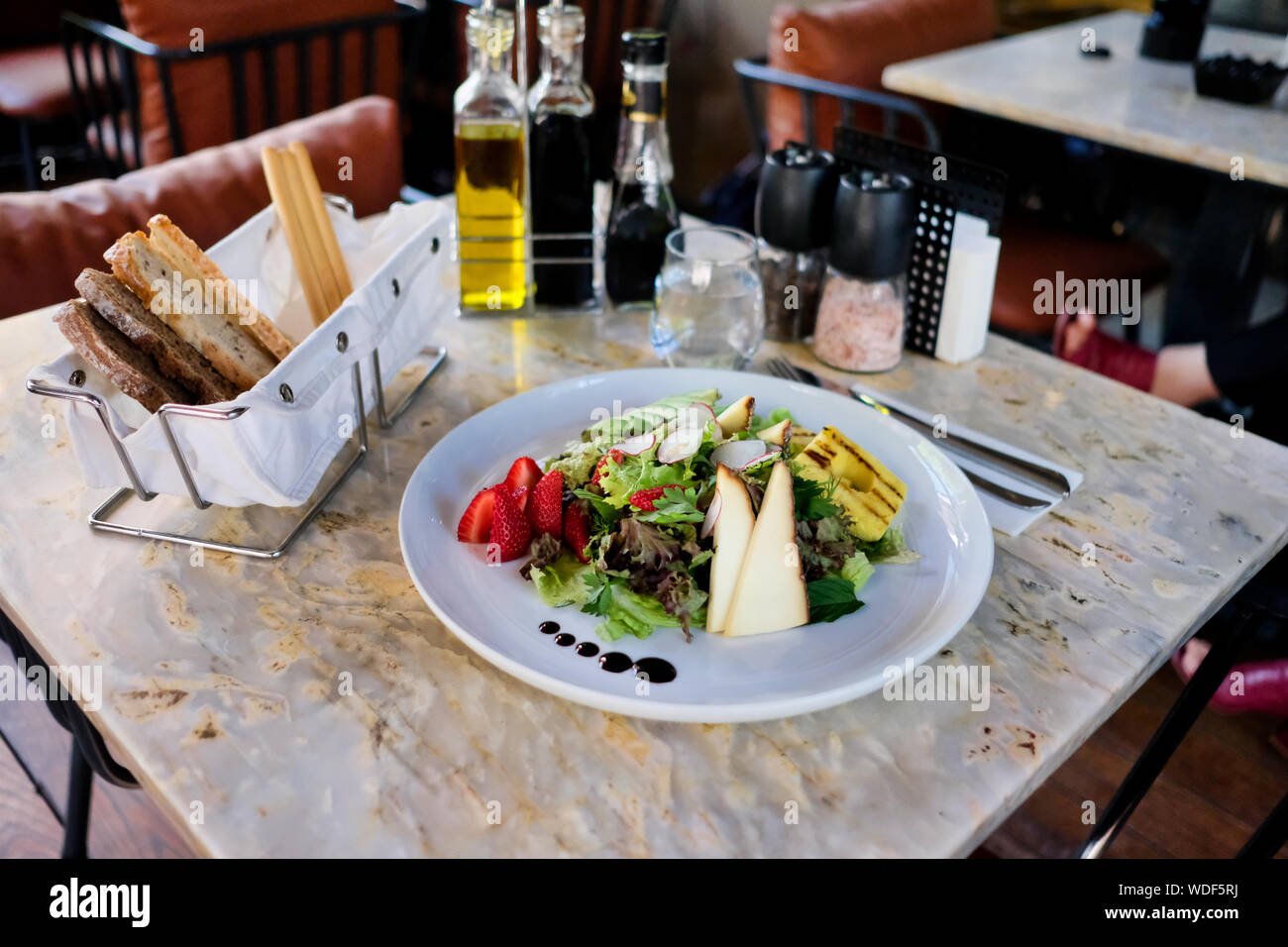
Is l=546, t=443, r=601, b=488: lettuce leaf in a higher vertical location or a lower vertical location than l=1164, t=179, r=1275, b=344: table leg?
higher

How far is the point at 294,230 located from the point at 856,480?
553mm

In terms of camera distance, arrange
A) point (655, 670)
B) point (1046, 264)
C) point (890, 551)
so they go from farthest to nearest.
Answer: point (1046, 264) → point (890, 551) → point (655, 670)

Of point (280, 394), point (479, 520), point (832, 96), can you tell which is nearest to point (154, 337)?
point (280, 394)

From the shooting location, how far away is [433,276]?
0.98 m

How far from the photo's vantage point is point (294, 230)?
915mm

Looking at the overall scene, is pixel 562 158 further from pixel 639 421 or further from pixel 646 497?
pixel 646 497

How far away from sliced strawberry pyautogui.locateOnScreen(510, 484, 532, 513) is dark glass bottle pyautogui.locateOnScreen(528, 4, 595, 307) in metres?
0.45

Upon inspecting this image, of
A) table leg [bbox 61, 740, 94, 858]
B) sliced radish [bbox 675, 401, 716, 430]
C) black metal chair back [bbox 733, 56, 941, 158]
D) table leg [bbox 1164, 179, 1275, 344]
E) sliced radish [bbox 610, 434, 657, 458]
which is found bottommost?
table leg [bbox 61, 740, 94, 858]

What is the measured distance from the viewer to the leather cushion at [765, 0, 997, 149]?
2152 mm

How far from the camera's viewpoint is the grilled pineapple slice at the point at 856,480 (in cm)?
77

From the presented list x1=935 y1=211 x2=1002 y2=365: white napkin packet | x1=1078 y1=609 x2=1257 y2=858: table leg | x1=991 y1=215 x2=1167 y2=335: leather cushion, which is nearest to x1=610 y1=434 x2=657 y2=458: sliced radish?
x1=935 y1=211 x2=1002 y2=365: white napkin packet

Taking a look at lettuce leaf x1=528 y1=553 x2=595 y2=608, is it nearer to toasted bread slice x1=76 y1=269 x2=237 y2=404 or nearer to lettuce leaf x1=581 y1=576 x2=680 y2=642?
lettuce leaf x1=581 y1=576 x2=680 y2=642

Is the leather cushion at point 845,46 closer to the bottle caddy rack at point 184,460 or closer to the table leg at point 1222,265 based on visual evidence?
the table leg at point 1222,265
